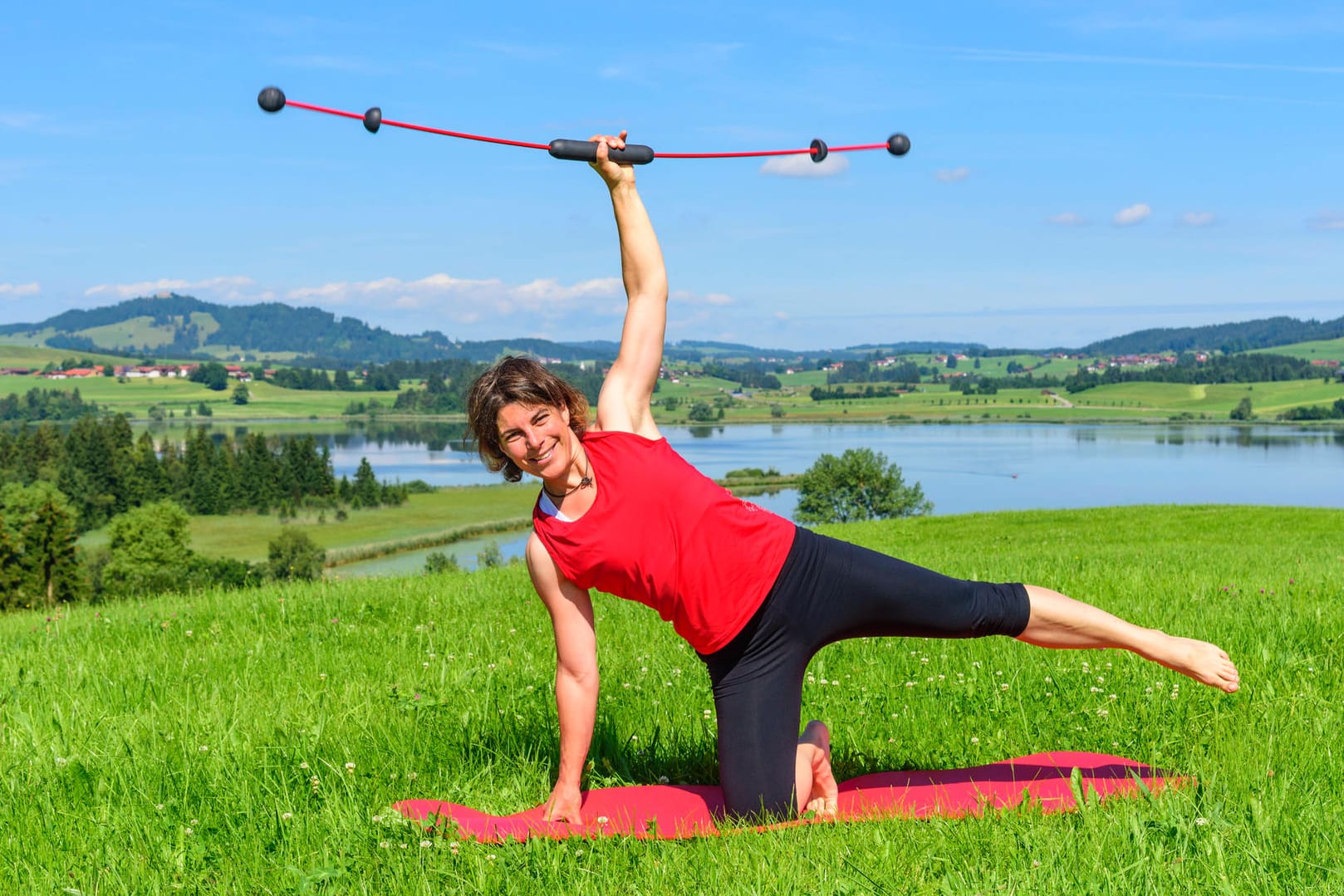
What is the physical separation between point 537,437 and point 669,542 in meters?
0.69

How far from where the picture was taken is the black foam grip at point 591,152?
4359 millimetres

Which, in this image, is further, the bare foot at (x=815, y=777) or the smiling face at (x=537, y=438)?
the bare foot at (x=815, y=777)

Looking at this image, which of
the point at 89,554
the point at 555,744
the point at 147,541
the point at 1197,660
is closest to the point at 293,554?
the point at 147,541

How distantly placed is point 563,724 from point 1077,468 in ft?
540

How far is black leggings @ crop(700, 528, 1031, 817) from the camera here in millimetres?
4223

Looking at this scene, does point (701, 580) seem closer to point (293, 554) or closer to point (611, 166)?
point (611, 166)

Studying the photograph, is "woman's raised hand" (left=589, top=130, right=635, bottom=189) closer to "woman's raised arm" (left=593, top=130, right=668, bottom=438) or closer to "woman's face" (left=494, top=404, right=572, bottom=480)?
"woman's raised arm" (left=593, top=130, right=668, bottom=438)

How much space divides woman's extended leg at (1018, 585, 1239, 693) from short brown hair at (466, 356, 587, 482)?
2.20 m

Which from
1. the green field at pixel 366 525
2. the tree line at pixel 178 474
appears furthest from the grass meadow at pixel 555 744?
the tree line at pixel 178 474

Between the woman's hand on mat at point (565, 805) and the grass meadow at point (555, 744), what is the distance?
0.28 meters

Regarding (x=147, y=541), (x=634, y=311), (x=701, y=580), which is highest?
(x=634, y=311)

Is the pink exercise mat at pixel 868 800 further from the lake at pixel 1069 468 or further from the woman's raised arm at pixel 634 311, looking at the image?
the lake at pixel 1069 468

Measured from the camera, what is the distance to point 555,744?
5.25 meters

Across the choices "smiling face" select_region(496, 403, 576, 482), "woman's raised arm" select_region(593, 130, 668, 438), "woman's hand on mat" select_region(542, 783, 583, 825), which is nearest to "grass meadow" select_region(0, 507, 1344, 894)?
"woman's hand on mat" select_region(542, 783, 583, 825)
